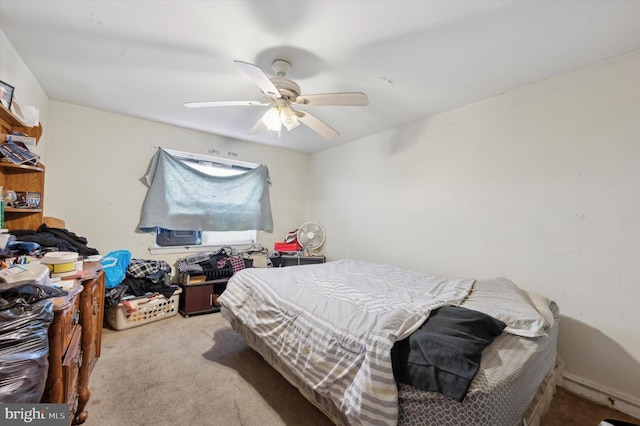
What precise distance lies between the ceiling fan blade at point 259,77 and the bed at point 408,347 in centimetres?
132

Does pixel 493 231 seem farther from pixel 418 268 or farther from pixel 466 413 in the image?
pixel 466 413

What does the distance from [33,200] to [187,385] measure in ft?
5.96

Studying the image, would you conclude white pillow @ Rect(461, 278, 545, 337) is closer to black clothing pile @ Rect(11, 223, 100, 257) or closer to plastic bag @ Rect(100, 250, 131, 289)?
black clothing pile @ Rect(11, 223, 100, 257)

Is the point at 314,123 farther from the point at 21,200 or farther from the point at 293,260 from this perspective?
the point at 21,200

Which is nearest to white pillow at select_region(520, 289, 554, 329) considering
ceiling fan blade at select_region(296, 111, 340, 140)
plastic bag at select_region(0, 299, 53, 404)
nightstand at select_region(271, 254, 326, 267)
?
ceiling fan blade at select_region(296, 111, 340, 140)

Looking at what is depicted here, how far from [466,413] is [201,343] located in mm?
2234

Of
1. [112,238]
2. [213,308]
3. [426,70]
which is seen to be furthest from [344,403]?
[112,238]

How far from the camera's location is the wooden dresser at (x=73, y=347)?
1.04m

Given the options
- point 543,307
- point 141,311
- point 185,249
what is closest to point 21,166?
point 141,311

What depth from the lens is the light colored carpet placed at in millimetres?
1512

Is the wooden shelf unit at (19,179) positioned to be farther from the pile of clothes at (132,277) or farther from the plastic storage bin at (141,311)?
the plastic storage bin at (141,311)

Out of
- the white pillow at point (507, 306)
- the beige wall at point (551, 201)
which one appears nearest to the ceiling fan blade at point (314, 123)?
the beige wall at point (551, 201)

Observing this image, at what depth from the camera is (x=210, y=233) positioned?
12.1 ft

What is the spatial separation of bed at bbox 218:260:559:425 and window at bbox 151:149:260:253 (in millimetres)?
1934
